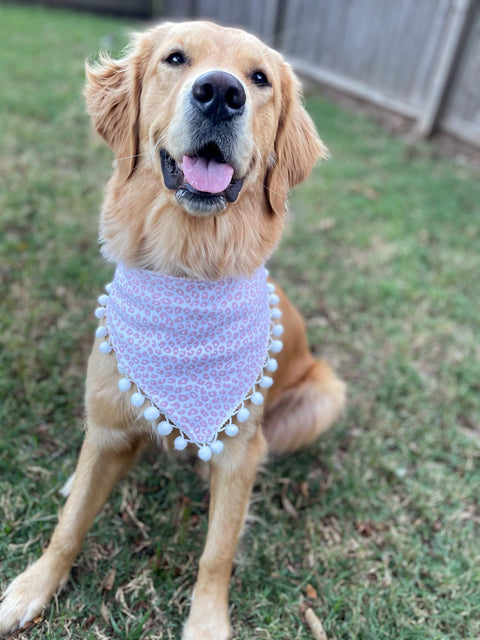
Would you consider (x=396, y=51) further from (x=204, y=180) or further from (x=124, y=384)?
(x=124, y=384)

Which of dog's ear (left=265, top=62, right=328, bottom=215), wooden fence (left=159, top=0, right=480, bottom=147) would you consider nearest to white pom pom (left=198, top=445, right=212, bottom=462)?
dog's ear (left=265, top=62, right=328, bottom=215)

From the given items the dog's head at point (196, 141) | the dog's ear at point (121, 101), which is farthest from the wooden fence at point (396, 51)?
the dog's ear at point (121, 101)

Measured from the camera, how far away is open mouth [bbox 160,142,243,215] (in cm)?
179

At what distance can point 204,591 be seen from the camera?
2.00 m

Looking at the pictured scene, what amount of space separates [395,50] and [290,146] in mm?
6827

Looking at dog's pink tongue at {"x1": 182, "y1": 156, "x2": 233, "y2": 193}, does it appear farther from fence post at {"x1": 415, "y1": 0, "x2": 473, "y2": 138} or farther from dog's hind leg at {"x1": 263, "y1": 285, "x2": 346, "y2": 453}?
fence post at {"x1": 415, "y1": 0, "x2": 473, "y2": 138}

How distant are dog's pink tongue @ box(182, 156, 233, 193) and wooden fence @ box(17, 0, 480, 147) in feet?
20.5

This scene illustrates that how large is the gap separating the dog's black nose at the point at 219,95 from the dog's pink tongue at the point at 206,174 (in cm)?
16

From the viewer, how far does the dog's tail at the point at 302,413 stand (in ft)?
8.75

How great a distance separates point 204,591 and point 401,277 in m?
3.12

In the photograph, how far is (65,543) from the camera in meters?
2.00

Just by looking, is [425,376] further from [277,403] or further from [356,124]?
[356,124]

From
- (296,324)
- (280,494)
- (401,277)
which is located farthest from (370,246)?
(280,494)

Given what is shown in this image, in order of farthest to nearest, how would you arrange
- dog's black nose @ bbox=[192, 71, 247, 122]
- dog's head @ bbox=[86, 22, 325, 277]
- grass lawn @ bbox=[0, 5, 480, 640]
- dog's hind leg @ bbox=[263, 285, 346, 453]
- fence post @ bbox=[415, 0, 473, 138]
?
fence post @ bbox=[415, 0, 473, 138] < dog's hind leg @ bbox=[263, 285, 346, 453] < grass lawn @ bbox=[0, 5, 480, 640] < dog's head @ bbox=[86, 22, 325, 277] < dog's black nose @ bbox=[192, 71, 247, 122]
